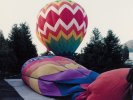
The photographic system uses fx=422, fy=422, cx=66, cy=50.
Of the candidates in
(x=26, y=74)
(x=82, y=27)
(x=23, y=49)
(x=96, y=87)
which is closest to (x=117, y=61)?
(x=23, y=49)

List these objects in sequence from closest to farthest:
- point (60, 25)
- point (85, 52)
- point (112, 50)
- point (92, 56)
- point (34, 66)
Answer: point (34, 66), point (60, 25), point (92, 56), point (112, 50), point (85, 52)

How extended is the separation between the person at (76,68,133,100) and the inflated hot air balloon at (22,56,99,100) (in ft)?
2.68

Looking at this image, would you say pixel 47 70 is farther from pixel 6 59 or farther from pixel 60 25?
pixel 6 59

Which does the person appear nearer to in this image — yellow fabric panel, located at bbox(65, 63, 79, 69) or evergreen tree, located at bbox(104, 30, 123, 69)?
yellow fabric panel, located at bbox(65, 63, 79, 69)

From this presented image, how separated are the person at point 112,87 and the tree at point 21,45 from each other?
19.9 meters

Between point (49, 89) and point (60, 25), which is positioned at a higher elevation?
point (60, 25)

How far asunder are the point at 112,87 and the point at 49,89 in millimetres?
2401

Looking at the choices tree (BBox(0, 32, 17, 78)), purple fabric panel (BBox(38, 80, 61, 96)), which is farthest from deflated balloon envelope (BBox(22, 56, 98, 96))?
tree (BBox(0, 32, 17, 78))

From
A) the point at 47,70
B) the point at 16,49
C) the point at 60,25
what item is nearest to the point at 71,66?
the point at 47,70

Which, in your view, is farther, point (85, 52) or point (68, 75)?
point (85, 52)

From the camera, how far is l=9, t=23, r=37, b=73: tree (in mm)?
26992

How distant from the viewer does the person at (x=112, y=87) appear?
19.3 feet

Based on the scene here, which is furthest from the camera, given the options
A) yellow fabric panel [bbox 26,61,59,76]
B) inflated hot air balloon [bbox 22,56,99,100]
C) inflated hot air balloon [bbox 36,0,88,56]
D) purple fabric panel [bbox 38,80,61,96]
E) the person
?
inflated hot air balloon [bbox 36,0,88,56]

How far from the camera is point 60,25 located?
16.2 m
